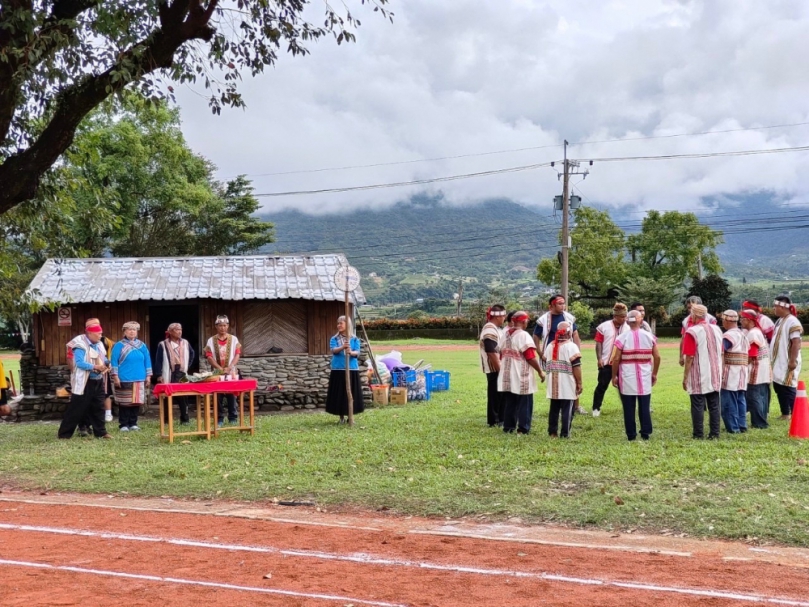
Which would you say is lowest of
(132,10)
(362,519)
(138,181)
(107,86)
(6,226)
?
(362,519)

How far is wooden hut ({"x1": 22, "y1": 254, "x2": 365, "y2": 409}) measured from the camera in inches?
699

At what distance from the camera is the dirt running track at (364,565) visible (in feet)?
17.1

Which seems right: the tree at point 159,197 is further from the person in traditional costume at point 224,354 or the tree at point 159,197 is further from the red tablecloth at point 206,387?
the red tablecloth at point 206,387

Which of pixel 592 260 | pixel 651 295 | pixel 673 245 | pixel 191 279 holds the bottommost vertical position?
pixel 191 279

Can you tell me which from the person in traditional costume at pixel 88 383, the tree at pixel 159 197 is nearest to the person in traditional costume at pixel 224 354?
the person in traditional costume at pixel 88 383

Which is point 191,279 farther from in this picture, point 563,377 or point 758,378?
point 758,378

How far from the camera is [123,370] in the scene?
46.3ft

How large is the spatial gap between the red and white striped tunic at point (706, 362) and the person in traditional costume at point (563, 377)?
4.83 ft

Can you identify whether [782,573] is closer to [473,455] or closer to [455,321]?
[473,455]

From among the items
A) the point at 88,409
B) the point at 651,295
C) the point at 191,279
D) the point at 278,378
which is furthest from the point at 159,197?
the point at 651,295

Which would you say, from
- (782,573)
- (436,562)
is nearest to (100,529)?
(436,562)

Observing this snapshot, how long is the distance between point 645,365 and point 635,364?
0.43ft

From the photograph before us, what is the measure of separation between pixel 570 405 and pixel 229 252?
144 feet

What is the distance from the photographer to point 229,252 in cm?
5278
